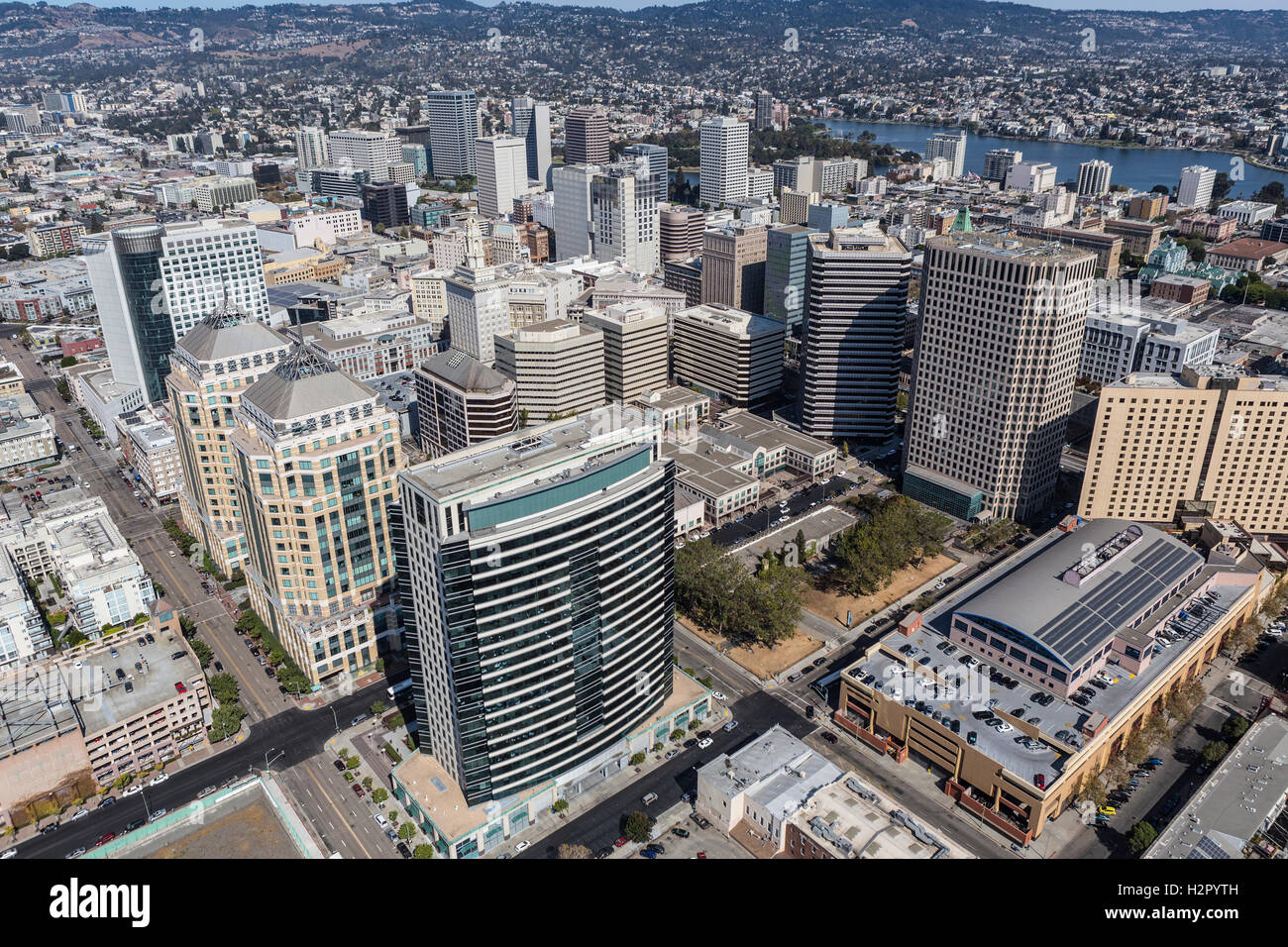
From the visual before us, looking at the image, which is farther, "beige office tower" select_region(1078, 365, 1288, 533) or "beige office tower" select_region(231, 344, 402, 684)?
"beige office tower" select_region(1078, 365, 1288, 533)

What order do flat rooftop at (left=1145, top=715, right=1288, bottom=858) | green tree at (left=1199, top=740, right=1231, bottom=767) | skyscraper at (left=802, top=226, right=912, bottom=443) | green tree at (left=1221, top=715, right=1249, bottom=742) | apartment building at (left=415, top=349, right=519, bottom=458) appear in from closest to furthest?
flat rooftop at (left=1145, top=715, right=1288, bottom=858) < green tree at (left=1199, top=740, right=1231, bottom=767) < green tree at (left=1221, top=715, right=1249, bottom=742) < apartment building at (left=415, top=349, right=519, bottom=458) < skyscraper at (left=802, top=226, right=912, bottom=443)

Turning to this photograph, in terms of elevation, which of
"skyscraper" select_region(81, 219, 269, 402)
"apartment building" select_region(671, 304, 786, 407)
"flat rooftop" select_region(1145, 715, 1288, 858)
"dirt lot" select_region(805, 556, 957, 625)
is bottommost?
"dirt lot" select_region(805, 556, 957, 625)

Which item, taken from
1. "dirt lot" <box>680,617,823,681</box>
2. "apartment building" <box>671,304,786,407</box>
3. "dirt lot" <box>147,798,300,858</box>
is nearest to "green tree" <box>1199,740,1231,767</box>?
"dirt lot" <box>680,617,823,681</box>

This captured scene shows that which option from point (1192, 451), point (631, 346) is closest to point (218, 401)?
point (631, 346)

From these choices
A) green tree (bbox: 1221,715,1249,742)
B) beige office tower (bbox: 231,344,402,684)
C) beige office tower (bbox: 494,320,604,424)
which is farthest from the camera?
beige office tower (bbox: 494,320,604,424)

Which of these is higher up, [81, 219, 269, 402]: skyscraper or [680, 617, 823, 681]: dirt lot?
[81, 219, 269, 402]: skyscraper

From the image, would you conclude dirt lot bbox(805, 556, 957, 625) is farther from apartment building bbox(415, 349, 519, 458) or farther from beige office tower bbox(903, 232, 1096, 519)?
apartment building bbox(415, 349, 519, 458)

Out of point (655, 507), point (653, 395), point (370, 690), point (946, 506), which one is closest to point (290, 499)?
point (370, 690)
